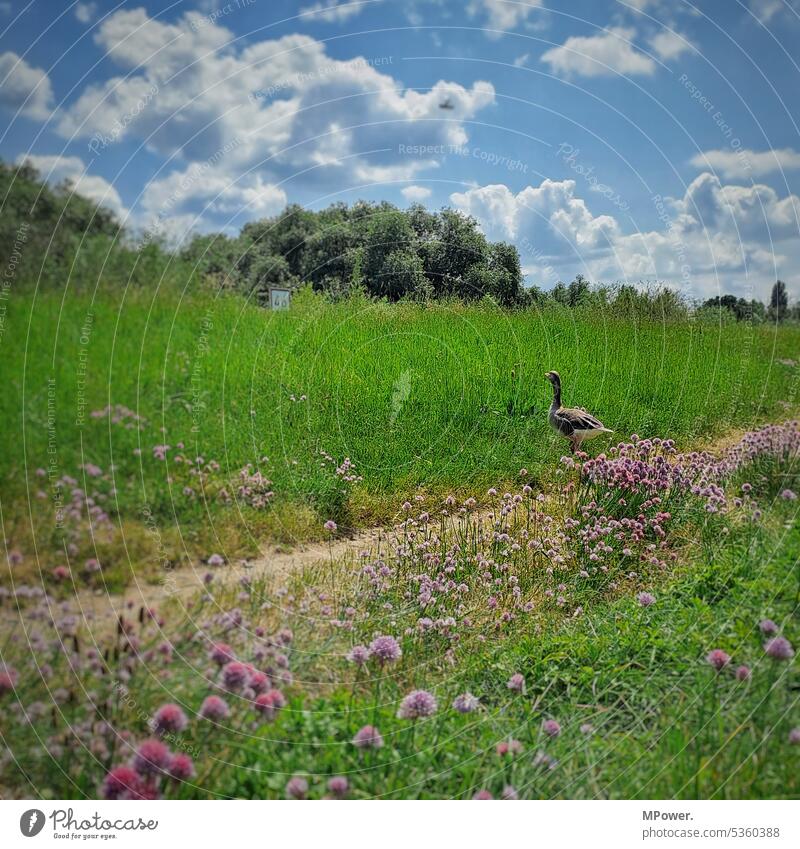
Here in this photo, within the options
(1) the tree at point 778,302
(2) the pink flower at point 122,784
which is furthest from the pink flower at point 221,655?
(1) the tree at point 778,302

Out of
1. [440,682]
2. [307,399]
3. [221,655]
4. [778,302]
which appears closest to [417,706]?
[440,682]

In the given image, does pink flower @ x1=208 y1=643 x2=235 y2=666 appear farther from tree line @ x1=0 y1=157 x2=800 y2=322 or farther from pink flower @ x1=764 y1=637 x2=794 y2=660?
pink flower @ x1=764 y1=637 x2=794 y2=660

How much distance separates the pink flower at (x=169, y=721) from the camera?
326 cm

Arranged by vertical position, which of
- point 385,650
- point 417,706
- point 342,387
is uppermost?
point 342,387

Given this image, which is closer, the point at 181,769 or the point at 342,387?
the point at 181,769

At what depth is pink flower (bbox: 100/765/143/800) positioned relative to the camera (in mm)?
3182

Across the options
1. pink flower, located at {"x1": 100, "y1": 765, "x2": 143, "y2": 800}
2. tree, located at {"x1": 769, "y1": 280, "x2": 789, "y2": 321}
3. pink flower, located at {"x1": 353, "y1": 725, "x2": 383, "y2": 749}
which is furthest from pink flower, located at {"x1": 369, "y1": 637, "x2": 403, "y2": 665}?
tree, located at {"x1": 769, "y1": 280, "x2": 789, "y2": 321}

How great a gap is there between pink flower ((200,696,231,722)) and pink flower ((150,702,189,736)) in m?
0.09

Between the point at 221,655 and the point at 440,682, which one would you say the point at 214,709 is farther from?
the point at 440,682

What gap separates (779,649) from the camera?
347 cm

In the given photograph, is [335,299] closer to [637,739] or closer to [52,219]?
[52,219]

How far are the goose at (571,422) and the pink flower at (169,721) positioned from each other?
334cm

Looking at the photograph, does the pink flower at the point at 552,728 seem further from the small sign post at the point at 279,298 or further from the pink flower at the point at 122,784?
the small sign post at the point at 279,298

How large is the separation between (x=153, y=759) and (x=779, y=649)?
2.89 m
